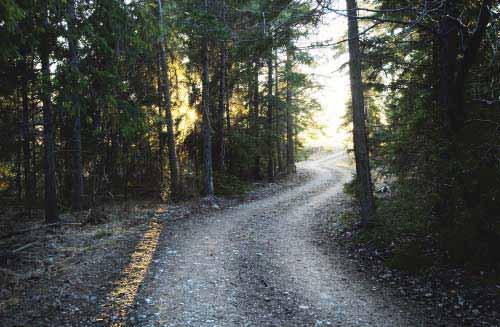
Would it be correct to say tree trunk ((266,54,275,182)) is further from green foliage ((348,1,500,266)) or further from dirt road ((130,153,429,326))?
green foliage ((348,1,500,266))

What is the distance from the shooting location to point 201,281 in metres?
7.34

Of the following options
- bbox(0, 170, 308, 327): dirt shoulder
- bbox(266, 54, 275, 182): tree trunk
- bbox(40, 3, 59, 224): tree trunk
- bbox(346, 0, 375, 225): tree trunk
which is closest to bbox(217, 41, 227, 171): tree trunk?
bbox(266, 54, 275, 182): tree trunk

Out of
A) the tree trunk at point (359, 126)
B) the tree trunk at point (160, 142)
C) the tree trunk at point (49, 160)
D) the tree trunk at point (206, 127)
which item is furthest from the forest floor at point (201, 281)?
the tree trunk at point (160, 142)

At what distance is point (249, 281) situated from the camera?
7367mm

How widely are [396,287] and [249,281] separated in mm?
3141

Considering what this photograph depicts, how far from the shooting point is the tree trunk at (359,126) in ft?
32.7

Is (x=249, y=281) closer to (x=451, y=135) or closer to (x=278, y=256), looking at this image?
(x=278, y=256)

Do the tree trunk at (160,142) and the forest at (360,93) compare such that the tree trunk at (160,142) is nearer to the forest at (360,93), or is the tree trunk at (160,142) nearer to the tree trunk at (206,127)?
the forest at (360,93)

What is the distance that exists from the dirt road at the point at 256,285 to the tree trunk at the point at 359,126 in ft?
6.96

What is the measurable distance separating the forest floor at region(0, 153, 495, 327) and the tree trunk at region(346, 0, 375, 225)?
161 centimetres

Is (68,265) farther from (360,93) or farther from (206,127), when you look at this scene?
(206,127)

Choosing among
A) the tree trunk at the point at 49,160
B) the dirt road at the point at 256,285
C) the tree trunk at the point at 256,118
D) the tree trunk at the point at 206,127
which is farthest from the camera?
the tree trunk at the point at 256,118

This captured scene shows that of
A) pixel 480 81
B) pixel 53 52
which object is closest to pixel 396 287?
pixel 480 81

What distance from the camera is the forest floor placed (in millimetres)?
5758
